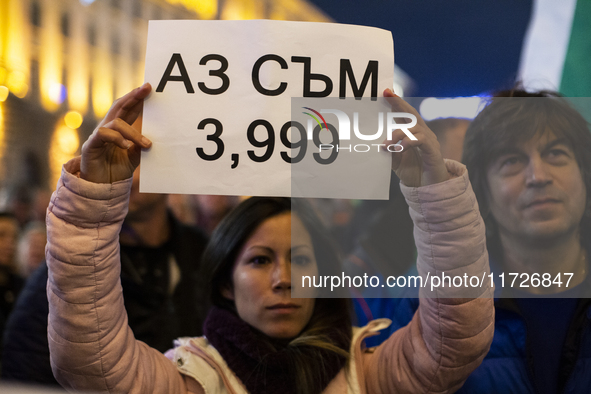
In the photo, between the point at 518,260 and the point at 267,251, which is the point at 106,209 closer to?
the point at 267,251

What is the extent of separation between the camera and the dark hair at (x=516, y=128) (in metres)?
1.08

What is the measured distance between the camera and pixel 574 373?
3.27 feet

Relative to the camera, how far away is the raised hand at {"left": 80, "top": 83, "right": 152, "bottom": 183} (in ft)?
2.49

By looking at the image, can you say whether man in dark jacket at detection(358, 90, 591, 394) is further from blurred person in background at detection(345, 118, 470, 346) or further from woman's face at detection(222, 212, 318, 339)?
woman's face at detection(222, 212, 318, 339)

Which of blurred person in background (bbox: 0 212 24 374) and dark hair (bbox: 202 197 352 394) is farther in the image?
blurred person in background (bbox: 0 212 24 374)

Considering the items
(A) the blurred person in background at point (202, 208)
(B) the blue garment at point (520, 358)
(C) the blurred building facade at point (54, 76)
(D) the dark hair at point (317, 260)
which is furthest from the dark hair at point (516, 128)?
(C) the blurred building facade at point (54, 76)

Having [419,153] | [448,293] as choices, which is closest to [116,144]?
[419,153]

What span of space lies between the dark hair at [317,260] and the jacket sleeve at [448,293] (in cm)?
19

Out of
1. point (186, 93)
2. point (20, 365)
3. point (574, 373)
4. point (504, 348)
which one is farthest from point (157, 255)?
point (574, 373)

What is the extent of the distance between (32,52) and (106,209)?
1182 millimetres

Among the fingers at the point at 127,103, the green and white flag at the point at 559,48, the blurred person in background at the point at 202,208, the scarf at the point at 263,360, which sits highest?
the green and white flag at the point at 559,48

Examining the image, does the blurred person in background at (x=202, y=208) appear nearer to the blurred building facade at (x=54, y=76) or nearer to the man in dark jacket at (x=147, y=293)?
the man in dark jacket at (x=147, y=293)

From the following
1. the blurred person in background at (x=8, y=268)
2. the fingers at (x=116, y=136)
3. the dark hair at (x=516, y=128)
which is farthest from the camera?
the blurred person in background at (x=8, y=268)

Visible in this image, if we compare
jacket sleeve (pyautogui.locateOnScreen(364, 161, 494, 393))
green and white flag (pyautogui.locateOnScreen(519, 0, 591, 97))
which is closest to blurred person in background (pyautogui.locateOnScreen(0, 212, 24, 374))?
jacket sleeve (pyautogui.locateOnScreen(364, 161, 494, 393))
